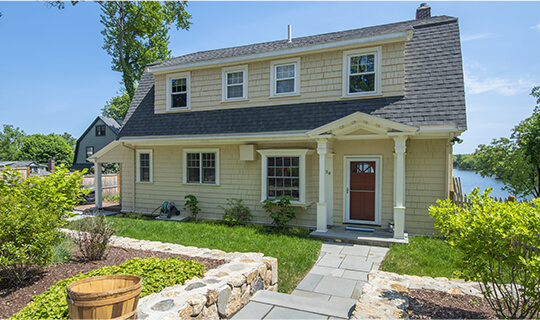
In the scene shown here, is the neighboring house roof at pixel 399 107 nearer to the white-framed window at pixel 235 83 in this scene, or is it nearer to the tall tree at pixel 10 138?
the white-framed window at pixel 235 83

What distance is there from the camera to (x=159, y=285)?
11.8 feet

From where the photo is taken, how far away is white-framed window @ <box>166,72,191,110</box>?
1056cm

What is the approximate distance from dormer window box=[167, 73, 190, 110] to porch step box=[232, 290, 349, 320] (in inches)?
321

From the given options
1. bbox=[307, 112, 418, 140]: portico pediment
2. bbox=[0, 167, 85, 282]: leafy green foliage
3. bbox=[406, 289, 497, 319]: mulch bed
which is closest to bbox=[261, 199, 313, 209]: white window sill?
bbox=[307, 112, 418, 140]: portico pediment

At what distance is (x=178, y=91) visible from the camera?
425 inches

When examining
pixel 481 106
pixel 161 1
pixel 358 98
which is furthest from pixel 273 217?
pixel 161 1

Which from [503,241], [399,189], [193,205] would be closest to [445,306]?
[503,241]

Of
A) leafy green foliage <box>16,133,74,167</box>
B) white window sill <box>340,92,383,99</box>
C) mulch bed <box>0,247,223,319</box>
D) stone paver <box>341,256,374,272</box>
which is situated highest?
white window sill <box>340,92,383,99</box>

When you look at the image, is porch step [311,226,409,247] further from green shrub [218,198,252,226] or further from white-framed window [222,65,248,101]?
white-framed window [222,65,248,101]

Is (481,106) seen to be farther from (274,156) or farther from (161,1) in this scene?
(161,1)

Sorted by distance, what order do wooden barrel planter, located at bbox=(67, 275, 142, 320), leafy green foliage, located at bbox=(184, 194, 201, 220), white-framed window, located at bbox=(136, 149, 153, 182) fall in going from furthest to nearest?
white-framed window, located at bbox=(136, 149, 153, 182) < leafy green foliage, located at bbox=(184, 194, 201, 220) < wooden barrel planter, located at bbox=(67, 275, 142, 320)

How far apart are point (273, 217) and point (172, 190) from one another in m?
4.20

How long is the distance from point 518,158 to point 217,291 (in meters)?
15.4

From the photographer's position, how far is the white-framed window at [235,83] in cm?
971
